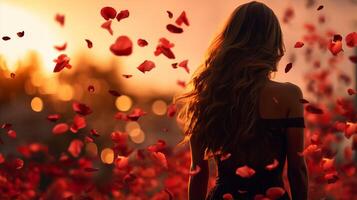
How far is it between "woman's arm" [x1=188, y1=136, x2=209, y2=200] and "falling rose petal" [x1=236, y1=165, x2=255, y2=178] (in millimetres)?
380

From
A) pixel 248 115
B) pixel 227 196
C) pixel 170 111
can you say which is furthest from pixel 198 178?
pixel 170 111

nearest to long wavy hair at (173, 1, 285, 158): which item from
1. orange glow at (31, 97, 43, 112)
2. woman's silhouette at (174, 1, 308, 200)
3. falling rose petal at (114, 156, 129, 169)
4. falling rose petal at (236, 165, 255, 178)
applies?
woman's silhouette at (174, 1, 308, 200)

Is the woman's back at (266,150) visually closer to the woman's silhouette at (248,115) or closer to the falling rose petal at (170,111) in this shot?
the woman's silhouette at (248,115)

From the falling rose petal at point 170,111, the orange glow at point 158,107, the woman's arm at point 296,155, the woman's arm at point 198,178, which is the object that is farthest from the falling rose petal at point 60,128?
the orange glow at point 158,107

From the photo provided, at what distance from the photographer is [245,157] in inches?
215

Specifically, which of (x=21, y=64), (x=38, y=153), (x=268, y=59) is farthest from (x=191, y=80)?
(x=21, y=64)

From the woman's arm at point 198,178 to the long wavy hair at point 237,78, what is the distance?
9 cm

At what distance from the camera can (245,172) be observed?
5.50 metres

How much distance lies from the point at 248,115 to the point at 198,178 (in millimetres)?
805

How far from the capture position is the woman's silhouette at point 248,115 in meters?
5.36

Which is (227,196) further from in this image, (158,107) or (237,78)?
(158,107)

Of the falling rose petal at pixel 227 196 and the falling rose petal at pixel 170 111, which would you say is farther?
the falling rose petal at pixel 170 111

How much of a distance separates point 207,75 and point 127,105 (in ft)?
272

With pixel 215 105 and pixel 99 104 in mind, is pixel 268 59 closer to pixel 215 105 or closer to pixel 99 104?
pixel 215 105
